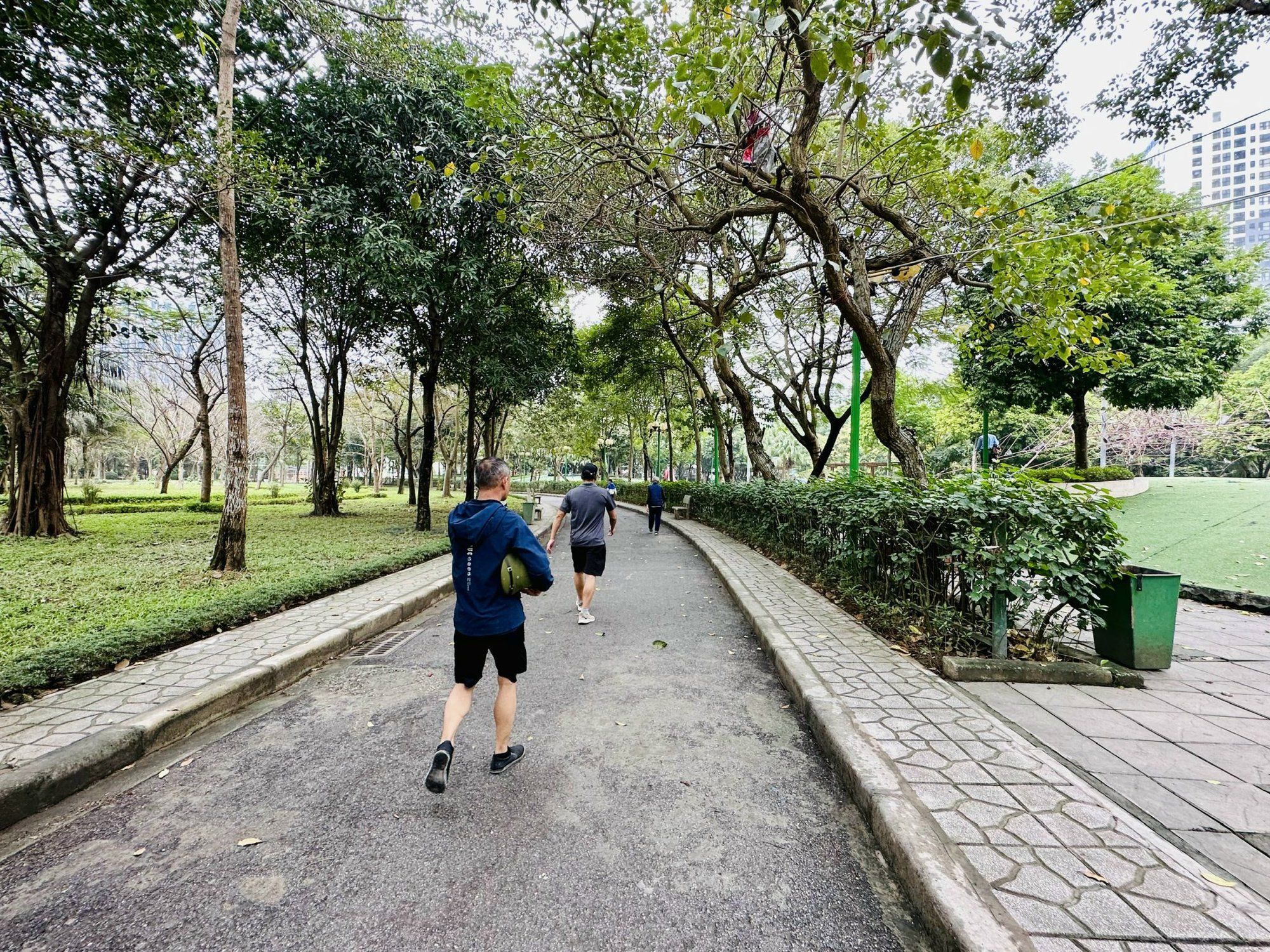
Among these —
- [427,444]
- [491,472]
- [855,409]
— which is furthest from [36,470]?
[855,409]

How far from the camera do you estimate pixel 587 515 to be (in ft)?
20.4

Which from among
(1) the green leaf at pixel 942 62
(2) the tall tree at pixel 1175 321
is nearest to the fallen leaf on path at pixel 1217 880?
(1) the green leaf at pixel 942 62

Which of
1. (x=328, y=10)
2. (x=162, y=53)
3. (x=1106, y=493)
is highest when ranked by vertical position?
(x=328, y=10)

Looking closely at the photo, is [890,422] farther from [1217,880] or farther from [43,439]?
[43,439]

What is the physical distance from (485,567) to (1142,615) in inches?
196

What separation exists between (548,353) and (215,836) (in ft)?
47.9

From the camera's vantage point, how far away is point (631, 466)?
147ft

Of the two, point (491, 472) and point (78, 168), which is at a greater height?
point (78, 168)

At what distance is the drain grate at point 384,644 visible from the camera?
509 cm

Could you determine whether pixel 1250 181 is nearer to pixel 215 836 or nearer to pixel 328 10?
pixel 328 10

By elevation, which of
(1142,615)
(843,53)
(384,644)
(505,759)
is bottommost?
(384,644)

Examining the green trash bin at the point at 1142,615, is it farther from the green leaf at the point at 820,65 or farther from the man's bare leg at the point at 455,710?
the man's bare leg at the point at 455,710

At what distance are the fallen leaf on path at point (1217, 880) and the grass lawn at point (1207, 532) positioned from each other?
487cm

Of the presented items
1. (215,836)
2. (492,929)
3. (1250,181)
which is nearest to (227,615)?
(215,836)
